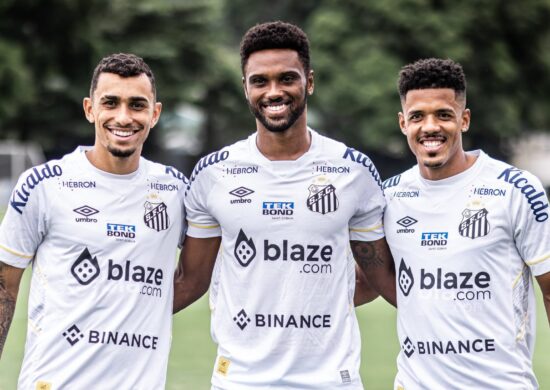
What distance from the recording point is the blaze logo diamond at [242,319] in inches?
176

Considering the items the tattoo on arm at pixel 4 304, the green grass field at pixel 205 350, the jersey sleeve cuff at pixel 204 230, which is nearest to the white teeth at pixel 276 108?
the jersey sleeve cuff at pixel 204 230

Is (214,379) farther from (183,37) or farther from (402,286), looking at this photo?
(183,37)

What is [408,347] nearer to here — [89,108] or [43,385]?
[43,385]

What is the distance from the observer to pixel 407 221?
461cm

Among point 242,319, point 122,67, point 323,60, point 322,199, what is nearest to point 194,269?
point 242,319

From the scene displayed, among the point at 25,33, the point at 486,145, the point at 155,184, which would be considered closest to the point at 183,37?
the point at 25,33

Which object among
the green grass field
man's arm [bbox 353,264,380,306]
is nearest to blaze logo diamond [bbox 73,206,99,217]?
man's arm [bbox 353,264,380,306]

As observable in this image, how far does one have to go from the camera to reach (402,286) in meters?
4.53

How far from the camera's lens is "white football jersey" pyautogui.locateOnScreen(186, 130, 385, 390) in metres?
4.41

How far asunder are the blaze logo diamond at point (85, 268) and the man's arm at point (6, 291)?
31cm

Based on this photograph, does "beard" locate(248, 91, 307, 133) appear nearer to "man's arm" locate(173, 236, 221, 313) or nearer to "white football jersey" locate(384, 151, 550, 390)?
"man's arm" locate(173, 236, 221, 313)

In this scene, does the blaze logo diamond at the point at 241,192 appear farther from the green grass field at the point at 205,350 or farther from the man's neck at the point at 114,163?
the green grass field at the point at 205,350

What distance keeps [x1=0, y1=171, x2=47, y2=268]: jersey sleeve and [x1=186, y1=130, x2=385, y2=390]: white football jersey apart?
2.53ft

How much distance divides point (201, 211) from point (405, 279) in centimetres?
105
